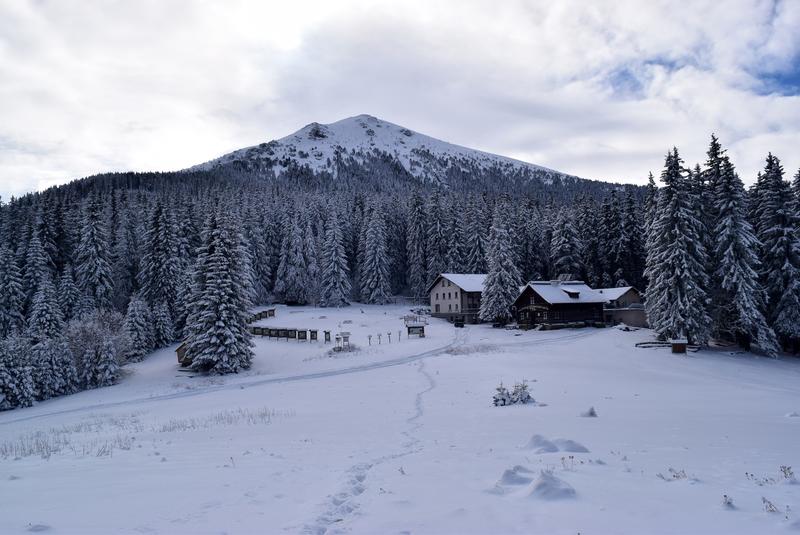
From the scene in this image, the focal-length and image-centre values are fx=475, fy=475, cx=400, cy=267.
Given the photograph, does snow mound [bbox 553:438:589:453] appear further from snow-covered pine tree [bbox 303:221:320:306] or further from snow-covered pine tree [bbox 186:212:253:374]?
snow-covered pine tree [bbox 303:221:320:306]

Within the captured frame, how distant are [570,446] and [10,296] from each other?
65.0m

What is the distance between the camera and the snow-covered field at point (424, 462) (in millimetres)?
6848

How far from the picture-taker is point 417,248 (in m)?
82.1

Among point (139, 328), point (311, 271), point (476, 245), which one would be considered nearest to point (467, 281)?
point (476, 245)

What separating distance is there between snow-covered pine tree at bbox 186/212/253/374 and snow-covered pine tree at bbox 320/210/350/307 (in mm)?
34503

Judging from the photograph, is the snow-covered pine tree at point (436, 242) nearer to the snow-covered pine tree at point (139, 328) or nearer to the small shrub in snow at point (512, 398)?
the snow-covered pine tree at point (139, 328)

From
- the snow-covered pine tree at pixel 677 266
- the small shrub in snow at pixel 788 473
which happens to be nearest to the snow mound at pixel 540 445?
the small shrub in snow at pixel 788 473

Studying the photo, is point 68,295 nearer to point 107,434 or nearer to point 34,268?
point 34,268

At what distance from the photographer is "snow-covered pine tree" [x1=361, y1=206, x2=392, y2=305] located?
260ft

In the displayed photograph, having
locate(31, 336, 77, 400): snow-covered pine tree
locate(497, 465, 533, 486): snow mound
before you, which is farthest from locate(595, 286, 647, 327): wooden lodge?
locate(31, 336, 77, 400): snow-covered pine tree

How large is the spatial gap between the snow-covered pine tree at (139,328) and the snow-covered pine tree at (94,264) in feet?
36.5

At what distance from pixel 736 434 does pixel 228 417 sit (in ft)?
54.3

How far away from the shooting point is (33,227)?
2557 inches

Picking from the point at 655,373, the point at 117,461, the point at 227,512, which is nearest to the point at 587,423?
the point at 227,512
